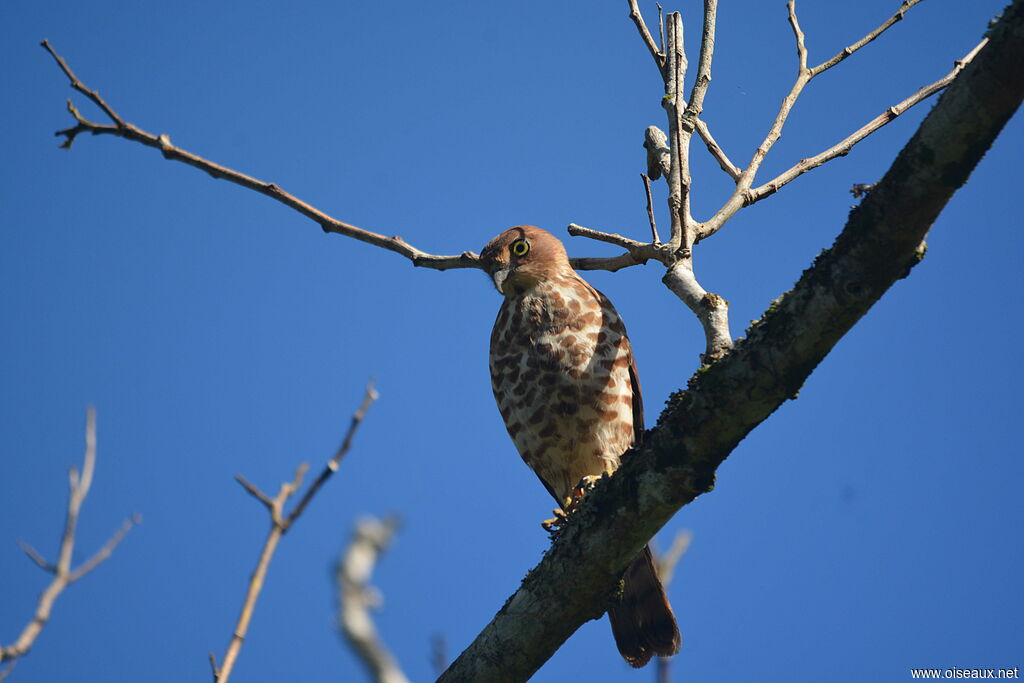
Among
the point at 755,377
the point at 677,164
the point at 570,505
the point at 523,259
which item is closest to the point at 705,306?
the point at 755,377

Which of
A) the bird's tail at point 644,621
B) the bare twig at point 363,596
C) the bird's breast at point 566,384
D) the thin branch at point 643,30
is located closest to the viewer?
the bare twig at point 363,596

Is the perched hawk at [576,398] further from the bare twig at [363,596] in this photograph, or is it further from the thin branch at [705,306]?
the bare twig at [363,596]

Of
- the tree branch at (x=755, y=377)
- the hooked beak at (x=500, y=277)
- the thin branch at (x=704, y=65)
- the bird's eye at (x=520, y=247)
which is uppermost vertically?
the bird's eye at (x=520, y=247)

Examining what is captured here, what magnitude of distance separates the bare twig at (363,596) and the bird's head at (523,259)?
4.01 m

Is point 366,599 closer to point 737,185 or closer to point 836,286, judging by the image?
point 836,286

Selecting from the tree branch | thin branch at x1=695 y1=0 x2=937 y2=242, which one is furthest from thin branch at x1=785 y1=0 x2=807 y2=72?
the tree branch

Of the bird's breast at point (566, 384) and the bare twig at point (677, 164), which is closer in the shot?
the bare twig at point (677, 164)

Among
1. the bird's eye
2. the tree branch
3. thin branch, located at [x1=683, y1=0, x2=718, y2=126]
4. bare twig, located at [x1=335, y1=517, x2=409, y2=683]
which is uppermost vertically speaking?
the bird's eye

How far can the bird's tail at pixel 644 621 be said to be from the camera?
5.43 m

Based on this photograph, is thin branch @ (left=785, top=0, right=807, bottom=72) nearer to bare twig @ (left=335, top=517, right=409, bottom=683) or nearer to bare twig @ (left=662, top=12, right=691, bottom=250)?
bare twig @ (left=662, top=12, right=691, bottom=250)

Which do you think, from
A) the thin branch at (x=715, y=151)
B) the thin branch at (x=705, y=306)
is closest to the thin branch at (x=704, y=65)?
the thin branch at (x=715, y=151)

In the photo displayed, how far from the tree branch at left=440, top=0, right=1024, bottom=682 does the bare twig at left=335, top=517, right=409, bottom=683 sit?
1299mm

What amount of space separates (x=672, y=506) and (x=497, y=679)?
1205 millimetres

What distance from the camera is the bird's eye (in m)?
6.83
